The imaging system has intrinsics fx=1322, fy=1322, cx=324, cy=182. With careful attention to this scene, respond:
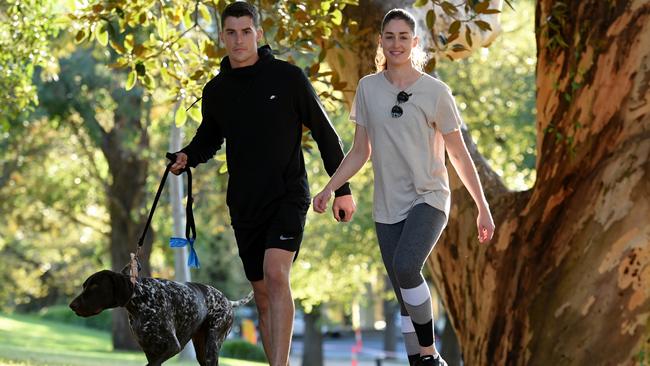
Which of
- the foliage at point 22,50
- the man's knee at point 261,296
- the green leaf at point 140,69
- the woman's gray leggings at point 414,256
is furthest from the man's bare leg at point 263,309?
Answer: the foliage at point 22,50

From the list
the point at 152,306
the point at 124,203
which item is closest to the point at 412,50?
the point at 152,306

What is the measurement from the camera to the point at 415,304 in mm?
6918

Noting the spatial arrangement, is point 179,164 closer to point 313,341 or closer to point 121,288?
point 121,288

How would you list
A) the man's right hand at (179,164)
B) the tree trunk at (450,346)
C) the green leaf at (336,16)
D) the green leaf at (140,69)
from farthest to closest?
the tree trunk at (450,346) → the green leaf at (140,69) → the green leaf at (336,16) → the man's right hand at (179,164)

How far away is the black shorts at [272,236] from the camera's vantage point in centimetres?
713

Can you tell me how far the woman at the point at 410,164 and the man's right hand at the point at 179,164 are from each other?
922 millimetres

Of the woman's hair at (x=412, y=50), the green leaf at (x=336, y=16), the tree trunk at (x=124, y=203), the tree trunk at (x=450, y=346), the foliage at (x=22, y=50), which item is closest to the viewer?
the woman's hair at (x=412, y=50)

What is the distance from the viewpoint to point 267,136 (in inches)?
283

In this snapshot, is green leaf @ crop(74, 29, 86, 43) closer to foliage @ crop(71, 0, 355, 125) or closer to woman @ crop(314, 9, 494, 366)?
foliage @ crop(71, 0, 355, 125)

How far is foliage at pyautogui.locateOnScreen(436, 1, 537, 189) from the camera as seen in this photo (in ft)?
97.4

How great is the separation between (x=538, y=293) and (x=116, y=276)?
3.95m

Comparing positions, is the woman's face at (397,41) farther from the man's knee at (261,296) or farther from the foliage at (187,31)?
the foliage at (187,31)

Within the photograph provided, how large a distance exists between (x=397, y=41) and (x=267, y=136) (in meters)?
0.87

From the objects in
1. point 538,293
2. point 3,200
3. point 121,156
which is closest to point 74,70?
point 121,156
